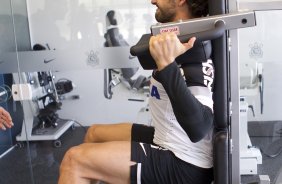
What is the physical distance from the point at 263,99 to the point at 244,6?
2.30m

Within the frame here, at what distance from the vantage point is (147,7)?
137 inches

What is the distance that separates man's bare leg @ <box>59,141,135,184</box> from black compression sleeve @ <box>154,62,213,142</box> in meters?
0.28

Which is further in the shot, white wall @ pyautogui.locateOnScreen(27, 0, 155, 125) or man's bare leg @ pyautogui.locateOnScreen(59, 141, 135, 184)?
white wall @ pyautogui.locateOnScreen(27, 0, 155, 125)

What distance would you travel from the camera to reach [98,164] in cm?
117

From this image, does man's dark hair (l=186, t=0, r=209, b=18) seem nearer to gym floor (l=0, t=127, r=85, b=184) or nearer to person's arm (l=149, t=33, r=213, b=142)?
person's arm (l=149, t=33, r=213, b=142)

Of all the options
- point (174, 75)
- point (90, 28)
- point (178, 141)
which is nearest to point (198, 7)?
point (174, 75)

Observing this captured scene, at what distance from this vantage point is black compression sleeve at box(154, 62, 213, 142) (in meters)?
1.01

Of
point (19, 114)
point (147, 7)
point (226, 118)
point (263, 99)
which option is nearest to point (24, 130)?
point (19, 114)

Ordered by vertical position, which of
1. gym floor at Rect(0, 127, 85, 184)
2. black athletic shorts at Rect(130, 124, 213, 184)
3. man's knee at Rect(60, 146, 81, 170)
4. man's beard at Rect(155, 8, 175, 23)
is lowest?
gym floor at Rect(0, 127, 85, 184)

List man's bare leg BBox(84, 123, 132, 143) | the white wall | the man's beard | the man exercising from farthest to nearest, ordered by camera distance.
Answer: the white wall < man's bare leg BBox(84, 123, 132, 143) < the man's beard < the man exercising

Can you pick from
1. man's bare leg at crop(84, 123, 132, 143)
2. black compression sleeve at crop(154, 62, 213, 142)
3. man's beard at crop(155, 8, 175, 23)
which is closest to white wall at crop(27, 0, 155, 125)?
man's bare leg at crop(84, 123, 132, 143)

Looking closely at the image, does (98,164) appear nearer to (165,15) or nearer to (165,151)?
(165,151)

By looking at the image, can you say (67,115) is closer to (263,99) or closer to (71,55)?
(71,55)

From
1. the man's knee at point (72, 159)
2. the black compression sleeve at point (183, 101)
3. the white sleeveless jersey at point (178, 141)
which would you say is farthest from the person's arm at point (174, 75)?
the man's knee at point (72, 159)
